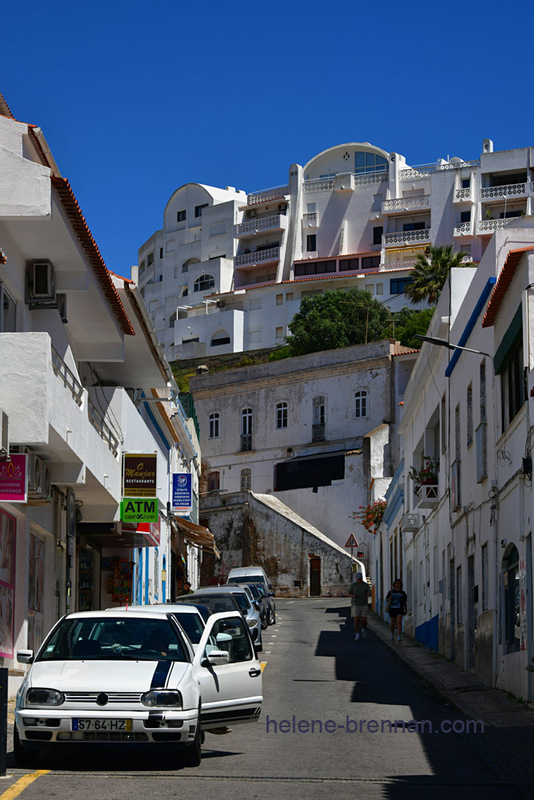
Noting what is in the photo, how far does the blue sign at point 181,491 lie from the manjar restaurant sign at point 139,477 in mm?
16569

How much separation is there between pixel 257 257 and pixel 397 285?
13.9 meters

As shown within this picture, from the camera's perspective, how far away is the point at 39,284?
61.9 ft

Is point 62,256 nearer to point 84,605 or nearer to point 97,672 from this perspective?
point 97,672

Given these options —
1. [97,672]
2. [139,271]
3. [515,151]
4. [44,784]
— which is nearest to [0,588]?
[97,672]

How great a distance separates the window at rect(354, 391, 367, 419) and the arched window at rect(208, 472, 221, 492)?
10779mm

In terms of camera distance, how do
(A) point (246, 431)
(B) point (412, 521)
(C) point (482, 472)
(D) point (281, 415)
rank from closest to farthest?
(C) point (482, 472) → (B) point (412, 521) → (D) point (281, 415) → (A) point (246, 431)

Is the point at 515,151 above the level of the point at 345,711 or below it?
above

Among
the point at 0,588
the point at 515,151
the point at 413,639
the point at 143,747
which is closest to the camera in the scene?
the point at 143,747

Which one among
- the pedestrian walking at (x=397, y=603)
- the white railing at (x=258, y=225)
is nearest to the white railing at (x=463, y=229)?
the white railing at (x=258, y=225)

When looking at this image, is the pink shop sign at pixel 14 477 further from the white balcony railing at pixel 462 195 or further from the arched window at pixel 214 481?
the white balcony railing at pixel 462 195

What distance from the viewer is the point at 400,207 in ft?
302

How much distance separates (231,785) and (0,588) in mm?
9086

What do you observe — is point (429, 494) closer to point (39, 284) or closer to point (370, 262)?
point (39, 284)

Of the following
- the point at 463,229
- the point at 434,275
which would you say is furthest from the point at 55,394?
the point at 463,229
